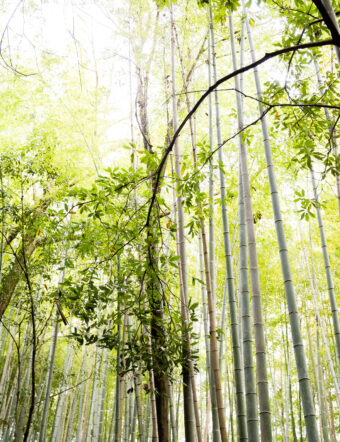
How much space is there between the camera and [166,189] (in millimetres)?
1958

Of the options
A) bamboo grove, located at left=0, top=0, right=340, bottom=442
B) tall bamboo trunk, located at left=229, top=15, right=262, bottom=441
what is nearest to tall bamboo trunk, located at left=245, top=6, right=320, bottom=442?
bamboo grove, located at left=0, top=0, right=340, bottom=442

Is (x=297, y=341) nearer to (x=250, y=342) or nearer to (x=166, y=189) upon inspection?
(x=250, y=342)

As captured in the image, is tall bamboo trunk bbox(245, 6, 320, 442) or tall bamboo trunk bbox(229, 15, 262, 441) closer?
tall bamboo trunk bbox(245, 6, 320, 442)

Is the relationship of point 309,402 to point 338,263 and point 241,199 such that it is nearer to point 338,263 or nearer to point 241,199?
point 241,199

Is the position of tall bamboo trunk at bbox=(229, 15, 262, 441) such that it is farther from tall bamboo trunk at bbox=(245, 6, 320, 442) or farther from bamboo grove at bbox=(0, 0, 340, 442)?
tall bamboo trunk at bbox=(245, 6, 320, 442)

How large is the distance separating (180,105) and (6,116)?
2869 millimetres

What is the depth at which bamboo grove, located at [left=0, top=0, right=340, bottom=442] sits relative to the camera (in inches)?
71.9

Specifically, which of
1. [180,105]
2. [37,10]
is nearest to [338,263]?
[180,105]

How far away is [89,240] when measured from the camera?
2277 millimetres

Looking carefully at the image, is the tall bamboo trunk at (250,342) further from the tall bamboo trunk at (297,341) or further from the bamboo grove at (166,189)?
the tall bamboo trunk at (297,341)

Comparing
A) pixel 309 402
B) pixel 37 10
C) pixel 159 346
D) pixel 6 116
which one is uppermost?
pixel 6 116

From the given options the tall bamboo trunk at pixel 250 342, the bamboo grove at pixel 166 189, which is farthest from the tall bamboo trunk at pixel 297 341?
the tall bamboo trunk at pixel 250 342

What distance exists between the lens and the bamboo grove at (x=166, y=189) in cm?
183

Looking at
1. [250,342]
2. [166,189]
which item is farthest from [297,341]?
[166,189]
